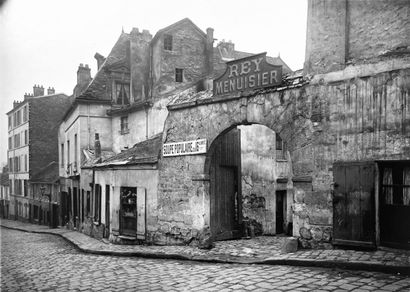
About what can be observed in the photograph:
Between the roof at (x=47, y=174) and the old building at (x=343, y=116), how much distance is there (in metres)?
25.5

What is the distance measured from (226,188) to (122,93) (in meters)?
14.0

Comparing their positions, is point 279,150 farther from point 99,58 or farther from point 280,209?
point 99,58

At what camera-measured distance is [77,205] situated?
75.7 feet

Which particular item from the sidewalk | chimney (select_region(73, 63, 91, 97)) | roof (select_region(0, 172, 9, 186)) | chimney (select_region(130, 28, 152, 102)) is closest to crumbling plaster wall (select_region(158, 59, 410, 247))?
the sidewalk

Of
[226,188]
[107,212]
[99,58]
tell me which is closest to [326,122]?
[226,188]

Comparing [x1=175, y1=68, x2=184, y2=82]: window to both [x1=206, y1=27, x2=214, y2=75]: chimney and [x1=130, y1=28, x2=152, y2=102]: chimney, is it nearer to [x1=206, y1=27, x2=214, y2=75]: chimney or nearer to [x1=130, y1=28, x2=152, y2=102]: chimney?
[x1=206, y1=27, x2=214, y2=75]: chimney

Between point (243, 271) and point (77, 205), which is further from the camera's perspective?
point (77, 205)

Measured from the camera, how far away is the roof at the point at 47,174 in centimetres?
3226

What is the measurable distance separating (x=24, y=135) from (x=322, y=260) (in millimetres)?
37350

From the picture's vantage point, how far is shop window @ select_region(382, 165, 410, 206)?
7430 mm

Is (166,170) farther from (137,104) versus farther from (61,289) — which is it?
(137,104)

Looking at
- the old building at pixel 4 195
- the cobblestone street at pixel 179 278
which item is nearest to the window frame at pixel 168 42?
the cobblestone street at pixel 179 278

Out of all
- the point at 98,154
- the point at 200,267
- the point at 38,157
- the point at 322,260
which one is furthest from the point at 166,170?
the point at 38,157

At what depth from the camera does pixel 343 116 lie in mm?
8125
